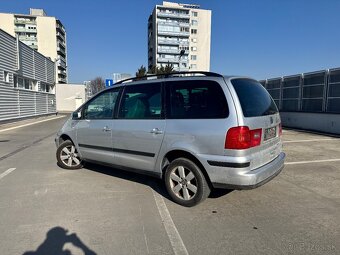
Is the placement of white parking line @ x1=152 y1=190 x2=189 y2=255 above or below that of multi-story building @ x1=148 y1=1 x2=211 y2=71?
below

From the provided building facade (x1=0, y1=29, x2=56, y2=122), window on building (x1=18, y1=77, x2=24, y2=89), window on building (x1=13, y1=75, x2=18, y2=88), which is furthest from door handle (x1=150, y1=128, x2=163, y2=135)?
window on building (x1=18, y1=77, x2=24, y2=89)

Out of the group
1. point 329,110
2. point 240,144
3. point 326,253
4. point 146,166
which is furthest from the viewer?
point 329,110

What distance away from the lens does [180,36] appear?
9225cm

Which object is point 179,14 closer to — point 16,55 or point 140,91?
point 16,55

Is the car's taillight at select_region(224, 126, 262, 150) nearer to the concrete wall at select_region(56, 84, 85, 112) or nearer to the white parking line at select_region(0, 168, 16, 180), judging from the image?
the white parking line at select_region(0, 168, 16, 180)

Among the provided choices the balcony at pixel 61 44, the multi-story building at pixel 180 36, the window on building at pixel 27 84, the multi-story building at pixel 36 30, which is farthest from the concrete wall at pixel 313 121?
the balcony at pixel 61 44

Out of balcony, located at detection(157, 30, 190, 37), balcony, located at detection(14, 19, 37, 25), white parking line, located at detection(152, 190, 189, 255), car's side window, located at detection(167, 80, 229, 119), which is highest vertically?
balcony, located at detection(14, 19, 37, 25)

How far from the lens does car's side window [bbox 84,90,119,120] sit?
17.4ft

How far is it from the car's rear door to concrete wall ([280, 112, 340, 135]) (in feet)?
35.7

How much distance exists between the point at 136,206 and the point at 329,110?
44.2 ft

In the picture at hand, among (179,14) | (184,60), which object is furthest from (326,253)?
(179,14)

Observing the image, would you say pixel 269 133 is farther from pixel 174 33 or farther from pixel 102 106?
pixel 174 33

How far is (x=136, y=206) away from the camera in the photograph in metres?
4.24

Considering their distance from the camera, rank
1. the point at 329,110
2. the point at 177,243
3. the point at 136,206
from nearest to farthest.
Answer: the point at 177,243
the point at 136,206
the point at 329,110
